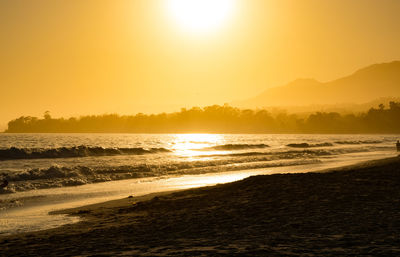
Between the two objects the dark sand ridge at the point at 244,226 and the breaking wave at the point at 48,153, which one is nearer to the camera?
the dark sand ridge at the point at 244,226

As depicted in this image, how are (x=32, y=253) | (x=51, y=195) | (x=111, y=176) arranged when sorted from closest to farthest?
1. (x=32, y=253)
2. (x=51, y=195)
3. (x=111, y=176)

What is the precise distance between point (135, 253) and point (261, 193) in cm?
779

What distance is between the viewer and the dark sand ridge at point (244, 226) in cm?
764

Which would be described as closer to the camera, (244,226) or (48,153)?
(244,226)

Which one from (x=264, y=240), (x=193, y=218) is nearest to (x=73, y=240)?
(x=193, y=218)

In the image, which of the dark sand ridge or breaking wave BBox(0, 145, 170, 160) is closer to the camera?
the dark sand ridge

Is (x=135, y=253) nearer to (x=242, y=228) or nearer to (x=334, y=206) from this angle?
(x=242, y=228)

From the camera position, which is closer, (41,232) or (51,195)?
(41,232)

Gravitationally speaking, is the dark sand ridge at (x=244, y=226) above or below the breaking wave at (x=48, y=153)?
below

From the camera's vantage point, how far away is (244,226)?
9.72 m

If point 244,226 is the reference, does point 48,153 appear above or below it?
above

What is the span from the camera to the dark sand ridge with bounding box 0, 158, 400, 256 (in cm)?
764

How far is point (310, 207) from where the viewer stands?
11359mm

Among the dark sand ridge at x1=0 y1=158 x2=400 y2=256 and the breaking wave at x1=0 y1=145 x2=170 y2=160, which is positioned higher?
the breaking wave at x1=0 y1=145 x2=170 y2=160
